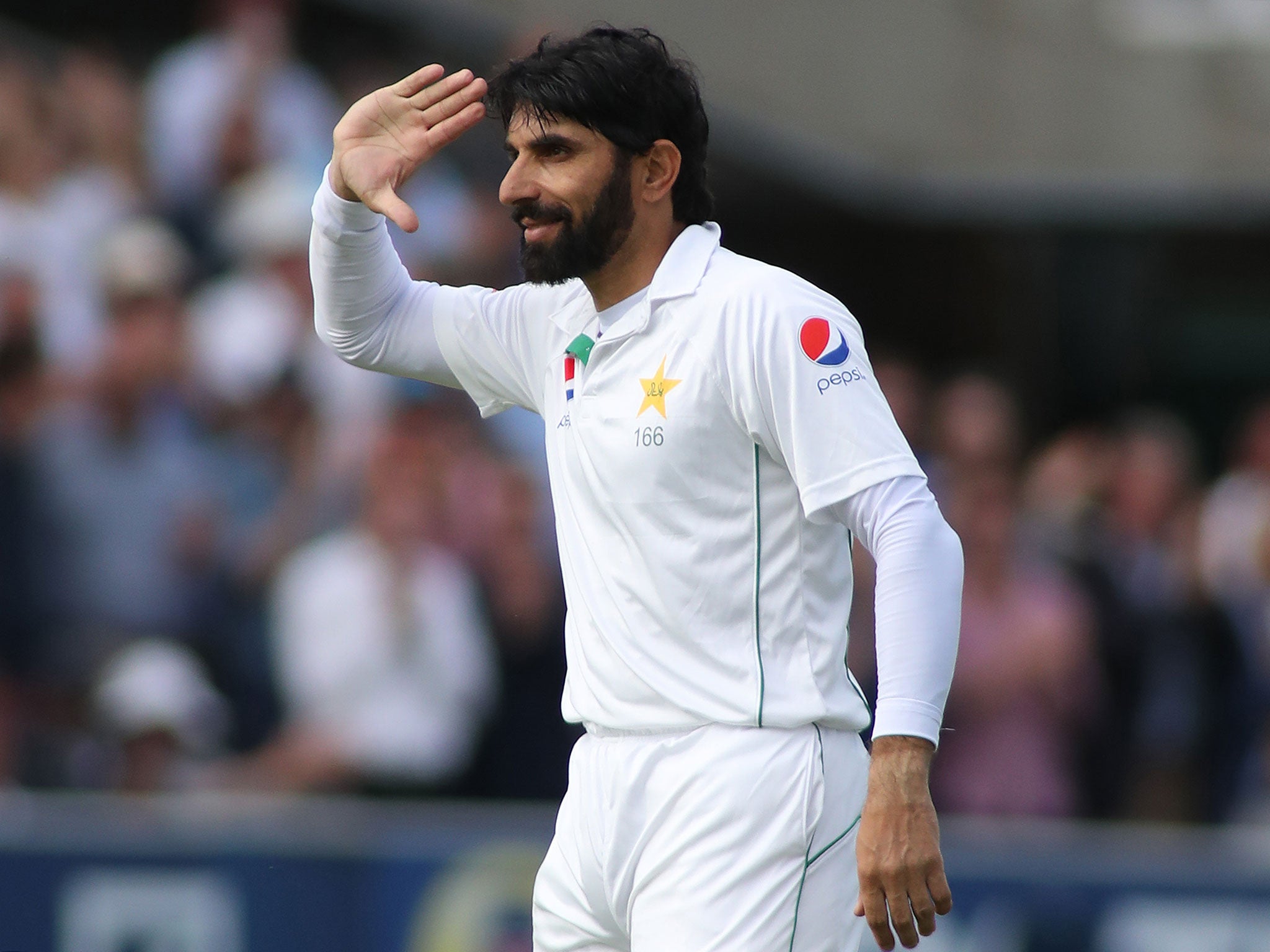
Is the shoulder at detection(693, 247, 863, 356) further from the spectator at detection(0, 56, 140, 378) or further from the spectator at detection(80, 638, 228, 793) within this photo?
the spectator at detection(0, 56, 140, 378)

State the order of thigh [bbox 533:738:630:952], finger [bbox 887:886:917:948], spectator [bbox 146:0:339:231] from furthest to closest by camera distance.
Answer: spectator [bbox 146:0:339:231]
thigh [bbox 533:738:630:952]
finger [bbox 887:886:917:948]

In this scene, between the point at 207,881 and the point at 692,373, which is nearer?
the point at 692,373

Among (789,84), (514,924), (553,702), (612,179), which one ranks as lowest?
(514,924)

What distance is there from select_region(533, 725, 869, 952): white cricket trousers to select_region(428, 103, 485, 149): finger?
113 centimetres

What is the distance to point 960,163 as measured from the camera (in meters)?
12.9

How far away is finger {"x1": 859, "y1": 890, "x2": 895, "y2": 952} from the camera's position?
10.7 ft

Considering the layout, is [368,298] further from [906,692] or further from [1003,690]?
[1003,690]

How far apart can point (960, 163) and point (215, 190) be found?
18.0ft

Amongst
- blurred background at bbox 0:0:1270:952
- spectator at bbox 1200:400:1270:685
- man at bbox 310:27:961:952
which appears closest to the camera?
man at bbox 310:27:961:952

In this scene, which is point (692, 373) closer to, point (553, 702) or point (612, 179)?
point (612, 179)

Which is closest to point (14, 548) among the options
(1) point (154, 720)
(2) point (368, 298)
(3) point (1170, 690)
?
(1) point (154, 720)

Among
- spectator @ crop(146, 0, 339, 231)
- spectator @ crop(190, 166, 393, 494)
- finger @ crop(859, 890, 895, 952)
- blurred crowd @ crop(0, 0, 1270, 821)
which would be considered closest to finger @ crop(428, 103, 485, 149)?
finger @ crop(859, 890, 895, 952)

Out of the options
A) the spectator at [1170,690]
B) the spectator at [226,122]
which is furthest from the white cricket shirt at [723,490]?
the spectator at [226,122]

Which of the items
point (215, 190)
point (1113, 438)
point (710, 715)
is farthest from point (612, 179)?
point (1113, 438)
